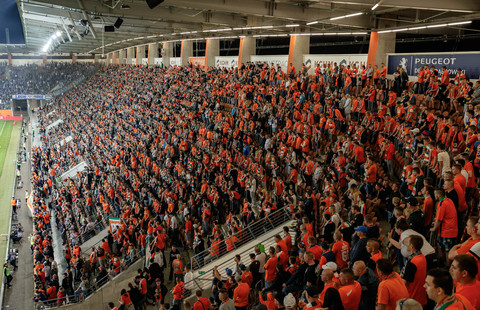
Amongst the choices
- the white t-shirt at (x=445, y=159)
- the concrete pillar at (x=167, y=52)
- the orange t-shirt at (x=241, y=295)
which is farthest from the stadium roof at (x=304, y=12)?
the concrete pillar at (x=167, y=52)

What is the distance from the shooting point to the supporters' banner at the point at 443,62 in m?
14.9

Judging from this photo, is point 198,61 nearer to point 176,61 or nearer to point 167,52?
point 176,61

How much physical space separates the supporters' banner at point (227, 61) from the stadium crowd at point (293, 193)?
4.50m

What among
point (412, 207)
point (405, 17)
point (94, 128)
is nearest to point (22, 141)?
point (94, 128)

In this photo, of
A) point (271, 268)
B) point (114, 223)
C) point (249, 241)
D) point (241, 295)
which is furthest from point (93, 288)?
point (271, 268)

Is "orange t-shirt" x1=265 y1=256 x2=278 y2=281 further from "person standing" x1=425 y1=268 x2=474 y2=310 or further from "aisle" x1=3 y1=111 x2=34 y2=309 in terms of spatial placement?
"aisle" x1=3 y1=111 x2=34 y2=309

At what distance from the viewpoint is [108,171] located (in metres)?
22.5

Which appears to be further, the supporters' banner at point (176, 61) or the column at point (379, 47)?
the supporters' banner at point (176, 61)

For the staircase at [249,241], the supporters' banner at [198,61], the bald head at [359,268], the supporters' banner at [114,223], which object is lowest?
the supporters' banner at [114,223]

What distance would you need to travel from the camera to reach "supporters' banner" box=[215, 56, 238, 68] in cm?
3206

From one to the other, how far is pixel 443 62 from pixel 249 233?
11009 millimetres

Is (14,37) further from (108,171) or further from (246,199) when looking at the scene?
(246,199)

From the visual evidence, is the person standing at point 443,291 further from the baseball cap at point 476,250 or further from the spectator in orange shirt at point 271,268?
the spectator in orange shirt at point 271,268

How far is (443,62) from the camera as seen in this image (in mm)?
15906
